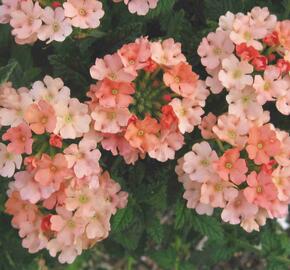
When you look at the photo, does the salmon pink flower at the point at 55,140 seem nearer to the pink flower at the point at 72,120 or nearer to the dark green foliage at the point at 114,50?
the pink flower at the point at 72,120

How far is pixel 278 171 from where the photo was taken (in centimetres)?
162

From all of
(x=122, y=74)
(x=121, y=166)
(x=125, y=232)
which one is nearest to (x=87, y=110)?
(x=122, y=74)

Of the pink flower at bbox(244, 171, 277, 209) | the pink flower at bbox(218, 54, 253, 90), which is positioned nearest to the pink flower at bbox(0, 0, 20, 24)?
the pink flower at bbox(218, 54, 253, 90)

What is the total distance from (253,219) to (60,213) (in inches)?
21.5

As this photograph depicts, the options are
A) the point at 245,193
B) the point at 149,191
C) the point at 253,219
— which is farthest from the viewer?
the point at 149,191

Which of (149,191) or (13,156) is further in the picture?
(149,191)

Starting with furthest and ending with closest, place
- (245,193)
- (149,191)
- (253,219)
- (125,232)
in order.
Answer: (125,232)
(149,191)
(253,219)
(245,193)

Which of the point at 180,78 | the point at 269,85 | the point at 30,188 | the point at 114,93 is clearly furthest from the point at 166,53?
the point at 30,188

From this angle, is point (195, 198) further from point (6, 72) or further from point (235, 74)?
point (6, 72)

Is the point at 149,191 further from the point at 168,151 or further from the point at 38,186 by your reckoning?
the point at 38,186

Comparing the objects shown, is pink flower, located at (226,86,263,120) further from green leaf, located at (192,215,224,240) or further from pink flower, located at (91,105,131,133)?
green leaf, located at (192,215,224,240)

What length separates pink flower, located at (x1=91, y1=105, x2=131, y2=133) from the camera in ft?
5.12

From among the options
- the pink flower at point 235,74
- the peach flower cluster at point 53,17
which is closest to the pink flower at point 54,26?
the peach flower cluster at point 53,17

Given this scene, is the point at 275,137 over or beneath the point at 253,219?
over
